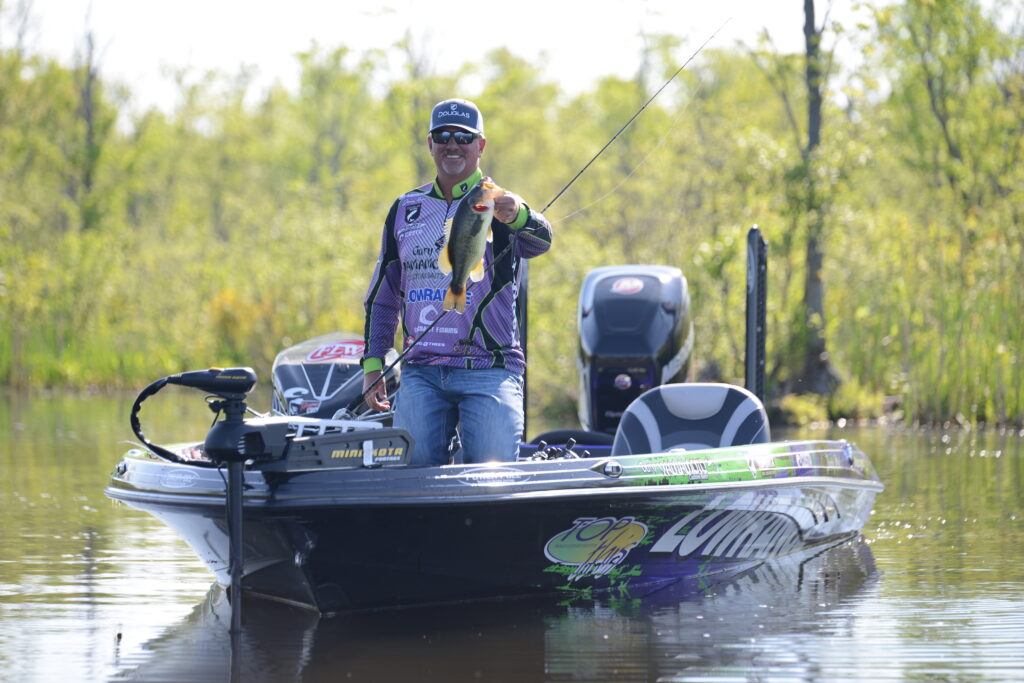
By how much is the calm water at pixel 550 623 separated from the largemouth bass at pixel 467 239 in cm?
143

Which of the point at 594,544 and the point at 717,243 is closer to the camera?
the point at 594,544

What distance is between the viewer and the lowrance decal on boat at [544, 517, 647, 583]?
672 cm

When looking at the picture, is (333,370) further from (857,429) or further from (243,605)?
(857,429)

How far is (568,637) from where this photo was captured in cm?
636

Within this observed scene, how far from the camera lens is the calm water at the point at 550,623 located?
578 centimetres

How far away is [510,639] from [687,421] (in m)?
1.98

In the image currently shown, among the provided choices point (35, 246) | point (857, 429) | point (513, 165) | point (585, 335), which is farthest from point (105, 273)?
point (513, 165)

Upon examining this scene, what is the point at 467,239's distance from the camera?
5645 mm

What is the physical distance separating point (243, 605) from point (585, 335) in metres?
3.23

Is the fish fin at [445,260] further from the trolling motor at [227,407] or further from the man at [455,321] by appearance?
the trolling motor at [227,407]

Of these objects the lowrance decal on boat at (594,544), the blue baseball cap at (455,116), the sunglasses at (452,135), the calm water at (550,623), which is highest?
the blue baseball cap at (455,116)

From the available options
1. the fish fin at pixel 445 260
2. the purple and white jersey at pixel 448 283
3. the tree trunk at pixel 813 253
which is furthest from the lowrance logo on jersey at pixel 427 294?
the tree trunk at pixel 813 253

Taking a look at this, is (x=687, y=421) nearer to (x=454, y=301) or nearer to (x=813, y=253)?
(x=454, y=301)

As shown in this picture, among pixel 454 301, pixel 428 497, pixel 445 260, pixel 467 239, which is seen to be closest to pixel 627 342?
pixel 428 497
